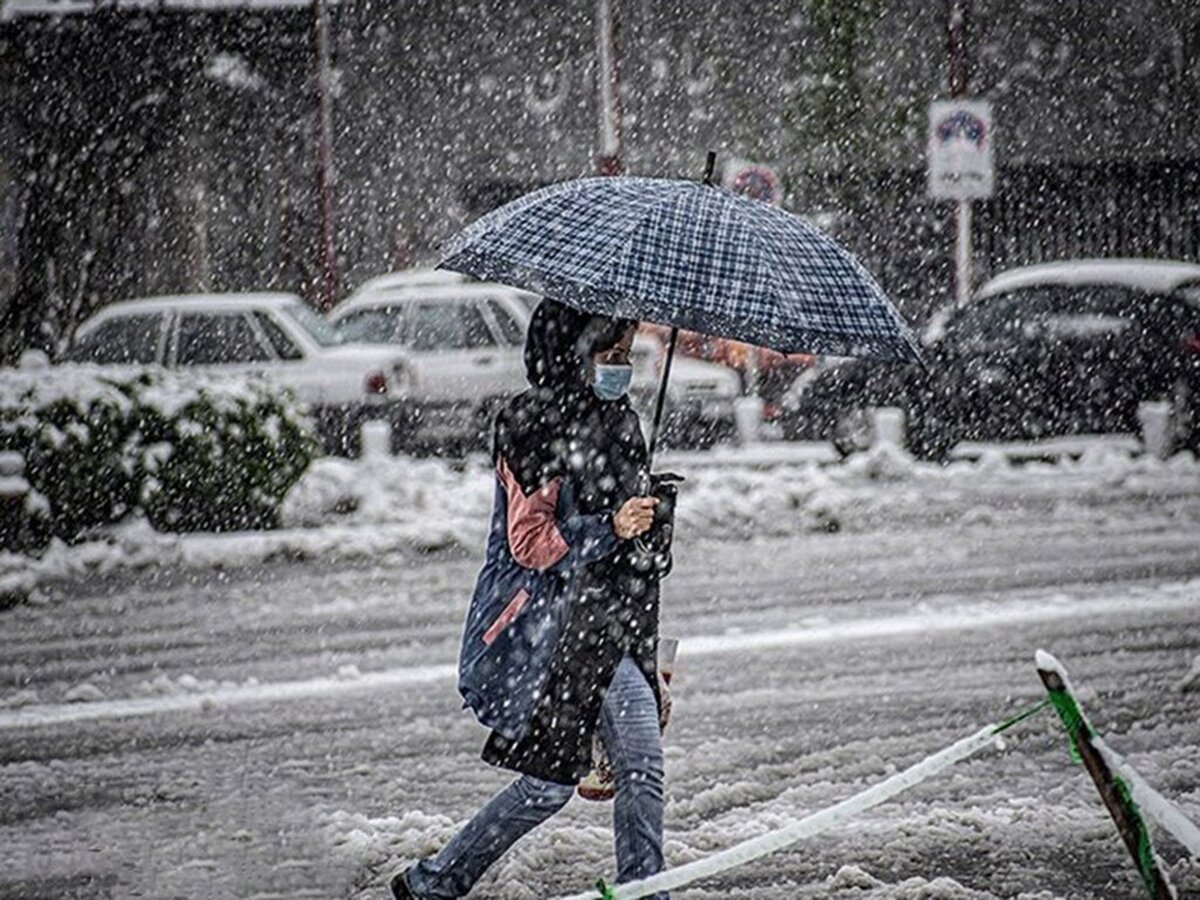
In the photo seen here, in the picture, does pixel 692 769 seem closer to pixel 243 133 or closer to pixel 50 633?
pixel 50 633

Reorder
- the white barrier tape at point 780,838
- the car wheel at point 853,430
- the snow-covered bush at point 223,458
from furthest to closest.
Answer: the car wheel at point 853,430
the snow-covered bush at point 223,458
the white barrier tape at point 780,838

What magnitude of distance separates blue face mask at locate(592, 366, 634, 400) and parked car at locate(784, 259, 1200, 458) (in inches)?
468

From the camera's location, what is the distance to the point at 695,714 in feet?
23.5

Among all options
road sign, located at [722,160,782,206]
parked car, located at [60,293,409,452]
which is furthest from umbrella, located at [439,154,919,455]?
road sign, located at [722,160,782,206]

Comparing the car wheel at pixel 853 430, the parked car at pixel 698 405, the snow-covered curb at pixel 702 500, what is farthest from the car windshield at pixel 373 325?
the car wheel at pixel 853 430

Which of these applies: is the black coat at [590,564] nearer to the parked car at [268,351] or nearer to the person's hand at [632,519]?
the person's hand at [632,519]

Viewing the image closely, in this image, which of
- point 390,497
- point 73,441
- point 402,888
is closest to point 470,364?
point 390,497

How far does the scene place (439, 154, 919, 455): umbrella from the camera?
4031 millimetres

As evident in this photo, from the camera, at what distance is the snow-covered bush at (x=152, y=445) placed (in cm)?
1119

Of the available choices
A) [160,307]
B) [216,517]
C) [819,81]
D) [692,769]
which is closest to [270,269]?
[819,81]

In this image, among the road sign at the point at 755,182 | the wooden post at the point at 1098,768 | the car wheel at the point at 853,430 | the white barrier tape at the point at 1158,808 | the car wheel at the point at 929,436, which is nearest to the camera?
the white barrier tape at the point at 1158,808

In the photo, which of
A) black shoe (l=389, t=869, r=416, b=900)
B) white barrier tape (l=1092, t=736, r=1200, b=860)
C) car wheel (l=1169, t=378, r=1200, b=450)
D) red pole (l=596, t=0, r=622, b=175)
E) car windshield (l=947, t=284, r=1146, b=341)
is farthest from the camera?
red pole (l=596, t=0, r=622, b=175)

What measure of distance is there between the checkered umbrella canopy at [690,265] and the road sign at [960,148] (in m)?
14.5

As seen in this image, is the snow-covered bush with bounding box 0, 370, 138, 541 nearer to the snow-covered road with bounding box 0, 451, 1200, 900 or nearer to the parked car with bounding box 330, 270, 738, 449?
the snow-covered road with bounding box 0, 451, 1200, 900
